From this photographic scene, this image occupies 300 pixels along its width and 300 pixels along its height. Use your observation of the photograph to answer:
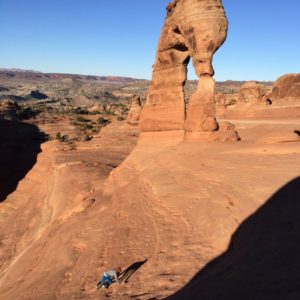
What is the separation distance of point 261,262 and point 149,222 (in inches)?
149

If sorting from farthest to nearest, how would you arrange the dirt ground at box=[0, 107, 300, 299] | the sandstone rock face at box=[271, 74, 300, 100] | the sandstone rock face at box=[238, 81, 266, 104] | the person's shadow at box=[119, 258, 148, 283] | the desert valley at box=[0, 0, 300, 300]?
the sandstone rock face at box=[271, 74, 300, 100]
the sandstone rock face at box=[238, 81, 266, 104]
the dirt ground at box=[0, 107, 300, 299]
the person's shadow at box=[119, 258, 148, 283]
the desert valley at box=[0, 0, 300, 300]

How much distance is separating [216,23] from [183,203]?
6.75 metres

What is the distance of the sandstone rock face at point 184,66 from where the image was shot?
40.8 ft

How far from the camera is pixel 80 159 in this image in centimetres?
2022

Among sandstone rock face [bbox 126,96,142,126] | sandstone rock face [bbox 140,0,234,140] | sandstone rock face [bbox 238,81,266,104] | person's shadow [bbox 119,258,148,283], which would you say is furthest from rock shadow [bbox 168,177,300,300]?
sandstone rock face [bbox 238,81,266,104]

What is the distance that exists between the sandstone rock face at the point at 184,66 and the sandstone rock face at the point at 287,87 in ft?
85.2

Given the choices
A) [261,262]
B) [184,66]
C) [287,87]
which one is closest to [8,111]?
[287,87]

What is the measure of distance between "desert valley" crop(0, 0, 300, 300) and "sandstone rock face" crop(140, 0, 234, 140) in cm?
4

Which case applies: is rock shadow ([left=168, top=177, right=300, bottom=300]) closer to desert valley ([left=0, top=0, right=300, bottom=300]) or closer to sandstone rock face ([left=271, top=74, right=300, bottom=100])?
desert valley ([left=0, top=0, right=300, bottom=300])

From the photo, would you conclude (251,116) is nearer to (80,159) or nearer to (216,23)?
(80,159)

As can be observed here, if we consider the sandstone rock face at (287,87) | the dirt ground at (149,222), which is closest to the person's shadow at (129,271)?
the dirt ground at (149,222)

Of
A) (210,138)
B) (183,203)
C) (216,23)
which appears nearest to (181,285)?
(183,203)

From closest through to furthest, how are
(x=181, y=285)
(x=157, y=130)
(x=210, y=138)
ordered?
(x=181, y=285) < (x=210, y=138) < (x=157, y=130)

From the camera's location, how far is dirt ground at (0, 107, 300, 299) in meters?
6.26
